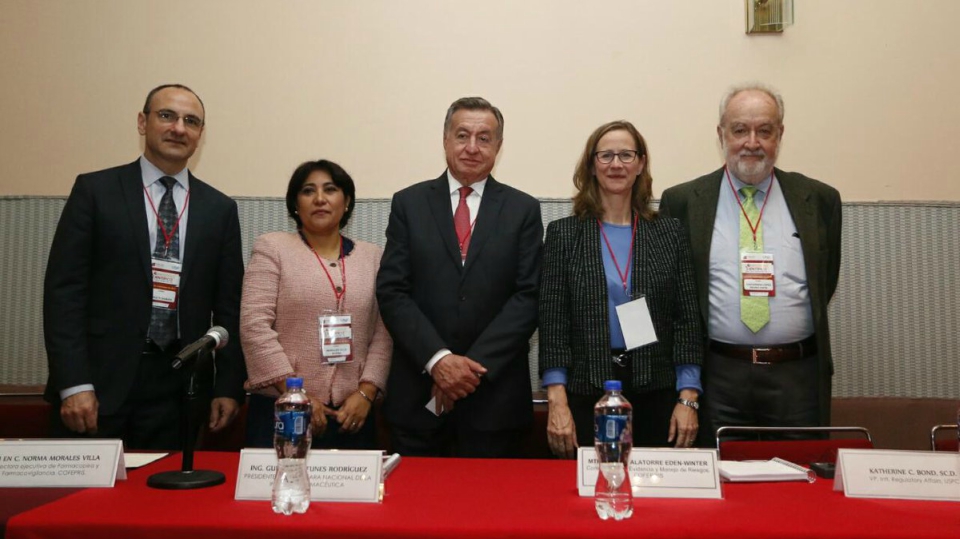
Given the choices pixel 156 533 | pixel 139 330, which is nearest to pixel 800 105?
pixel 139 330

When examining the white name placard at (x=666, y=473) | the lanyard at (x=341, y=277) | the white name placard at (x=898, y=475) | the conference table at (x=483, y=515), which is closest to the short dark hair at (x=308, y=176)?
the lanyard at (x=341, y=277)

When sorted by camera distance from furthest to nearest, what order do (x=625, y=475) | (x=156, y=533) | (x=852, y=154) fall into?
(x=852, y=154)
(x=625, y=475)
(x=156, y=533)

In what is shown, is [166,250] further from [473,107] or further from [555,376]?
[555,376]

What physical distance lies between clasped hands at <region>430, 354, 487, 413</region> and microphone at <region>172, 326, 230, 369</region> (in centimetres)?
87

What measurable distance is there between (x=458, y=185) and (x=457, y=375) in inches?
31.2

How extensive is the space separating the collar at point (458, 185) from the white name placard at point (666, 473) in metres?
1.37

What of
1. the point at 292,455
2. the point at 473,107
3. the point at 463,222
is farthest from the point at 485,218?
the point at 292,455

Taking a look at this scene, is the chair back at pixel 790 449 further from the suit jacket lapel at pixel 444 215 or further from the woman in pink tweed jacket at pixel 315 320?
the woman in pink tweed jacket at pixel 315 320

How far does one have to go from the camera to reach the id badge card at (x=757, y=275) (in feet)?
8.79

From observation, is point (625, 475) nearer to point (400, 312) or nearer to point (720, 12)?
point (400, 312)

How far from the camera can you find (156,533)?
4.87ft

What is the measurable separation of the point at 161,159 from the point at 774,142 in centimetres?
240

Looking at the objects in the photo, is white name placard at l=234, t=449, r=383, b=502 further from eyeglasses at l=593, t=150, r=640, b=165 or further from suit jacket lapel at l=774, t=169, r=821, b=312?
suit jacket lapel at l=774, t=169, r=821, b=312

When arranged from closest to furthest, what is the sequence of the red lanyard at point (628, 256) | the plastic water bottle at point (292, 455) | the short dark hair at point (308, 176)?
the plastic water bottle at point (292, 455) → the red lanyard at point (628, 256) → the short dark hair at point (308, 176)
